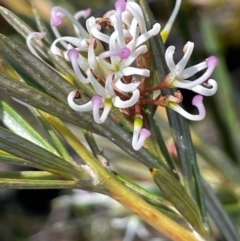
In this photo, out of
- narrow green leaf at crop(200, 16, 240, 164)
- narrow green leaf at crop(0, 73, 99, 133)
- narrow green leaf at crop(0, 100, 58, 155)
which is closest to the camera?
narrow green leaf at crop(0, 73, 99, 133)

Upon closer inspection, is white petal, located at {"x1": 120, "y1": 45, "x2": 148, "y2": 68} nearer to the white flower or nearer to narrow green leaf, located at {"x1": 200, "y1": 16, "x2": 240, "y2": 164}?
the white flower

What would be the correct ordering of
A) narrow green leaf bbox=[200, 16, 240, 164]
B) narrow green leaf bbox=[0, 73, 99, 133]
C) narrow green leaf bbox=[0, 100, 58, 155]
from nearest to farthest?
1. narrow green leaf bbox=[0, 73, 99, 133]
2. narrow green leaf bbox=[0, 100, 58, 155]
3. narrow green leaf bbox=[200, 16, 240, 164]

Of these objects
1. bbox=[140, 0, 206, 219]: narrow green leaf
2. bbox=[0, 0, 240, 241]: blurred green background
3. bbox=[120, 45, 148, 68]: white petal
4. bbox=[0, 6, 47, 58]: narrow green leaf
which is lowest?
bbox=[0, 0, 240, 241]: blurred green background

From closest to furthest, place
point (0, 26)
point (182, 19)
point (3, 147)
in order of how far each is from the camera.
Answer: point (3, 147)
point (182, 19)
point (0, 26)

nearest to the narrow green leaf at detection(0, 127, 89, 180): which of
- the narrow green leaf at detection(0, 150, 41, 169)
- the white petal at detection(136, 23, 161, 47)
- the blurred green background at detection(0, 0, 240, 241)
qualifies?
the narrow green leaf at detection(0, 150, 41, 169)

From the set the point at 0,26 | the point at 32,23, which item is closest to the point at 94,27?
the point at 32,23

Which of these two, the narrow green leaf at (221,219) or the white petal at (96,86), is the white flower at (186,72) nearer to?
the white petal at (96,86)

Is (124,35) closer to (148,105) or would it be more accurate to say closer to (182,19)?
(148,105)
